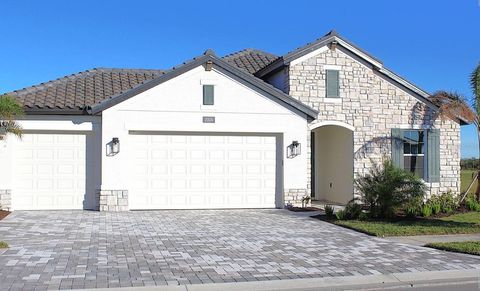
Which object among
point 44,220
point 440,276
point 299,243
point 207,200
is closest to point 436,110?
point 207,200

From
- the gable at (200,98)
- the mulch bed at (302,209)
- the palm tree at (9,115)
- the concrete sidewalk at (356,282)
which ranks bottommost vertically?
the concrete sidewalk at (356,282)

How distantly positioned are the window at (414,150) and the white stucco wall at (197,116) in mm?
4332

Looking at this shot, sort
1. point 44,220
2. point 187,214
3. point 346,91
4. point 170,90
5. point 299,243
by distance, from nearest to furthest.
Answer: point 299,243 → point 44,220 → point 187,214 → point 170,90 → point 346,91

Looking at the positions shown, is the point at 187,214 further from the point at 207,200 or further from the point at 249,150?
the point at 249,150

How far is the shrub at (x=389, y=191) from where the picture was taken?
14.4 metres

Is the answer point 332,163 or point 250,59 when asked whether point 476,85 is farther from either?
point 250,59

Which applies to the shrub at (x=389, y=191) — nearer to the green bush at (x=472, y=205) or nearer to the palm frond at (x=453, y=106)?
the green bush at (x=472, y=205)

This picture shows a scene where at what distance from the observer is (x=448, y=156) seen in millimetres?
19812

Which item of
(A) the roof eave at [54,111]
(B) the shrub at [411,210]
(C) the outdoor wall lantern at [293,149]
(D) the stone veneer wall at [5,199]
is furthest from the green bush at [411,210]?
(D) the stone veneer wall at [5,199]

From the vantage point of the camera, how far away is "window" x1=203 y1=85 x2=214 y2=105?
16.8m

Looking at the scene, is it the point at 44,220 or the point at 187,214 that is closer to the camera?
the point at 44,220

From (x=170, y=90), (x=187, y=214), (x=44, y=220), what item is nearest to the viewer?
(x=44, y=220)

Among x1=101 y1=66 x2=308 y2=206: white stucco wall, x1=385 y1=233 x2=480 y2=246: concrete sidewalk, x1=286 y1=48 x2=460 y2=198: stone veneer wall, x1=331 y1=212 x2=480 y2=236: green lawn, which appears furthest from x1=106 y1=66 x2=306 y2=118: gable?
x1=385 y1=233 x2=480 y2=246: concrete sidewalk

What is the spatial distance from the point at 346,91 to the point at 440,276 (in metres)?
11.6
